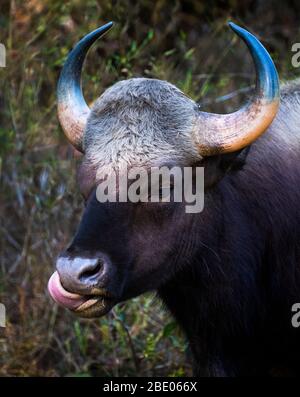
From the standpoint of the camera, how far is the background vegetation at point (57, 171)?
285 inches

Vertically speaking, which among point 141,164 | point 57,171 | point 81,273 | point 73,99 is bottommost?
point 81,273

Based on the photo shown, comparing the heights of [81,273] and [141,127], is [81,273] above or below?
below

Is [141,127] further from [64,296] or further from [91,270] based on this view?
[64,296]

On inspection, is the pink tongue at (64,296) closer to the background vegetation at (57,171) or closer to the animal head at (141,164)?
the animal head at (141,164)

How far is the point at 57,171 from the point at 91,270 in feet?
11.3

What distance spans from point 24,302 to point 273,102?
11.3ft

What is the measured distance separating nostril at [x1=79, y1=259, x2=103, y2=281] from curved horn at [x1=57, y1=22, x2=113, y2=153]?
1098mm


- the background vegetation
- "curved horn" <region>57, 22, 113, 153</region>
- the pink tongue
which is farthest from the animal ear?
the background vegetation

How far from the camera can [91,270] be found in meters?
4.71

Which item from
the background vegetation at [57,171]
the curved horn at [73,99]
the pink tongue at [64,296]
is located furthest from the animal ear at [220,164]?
the background vegetation at [57,171]

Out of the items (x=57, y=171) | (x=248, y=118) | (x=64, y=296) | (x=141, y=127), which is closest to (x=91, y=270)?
(x=64, y=296)

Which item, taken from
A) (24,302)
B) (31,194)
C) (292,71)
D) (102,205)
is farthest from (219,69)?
(102,205)

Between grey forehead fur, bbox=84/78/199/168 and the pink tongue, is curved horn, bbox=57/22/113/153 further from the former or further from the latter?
the pink tongue

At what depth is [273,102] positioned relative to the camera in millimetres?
5027
